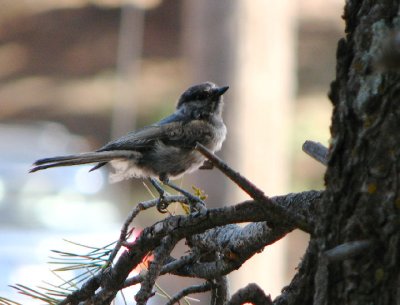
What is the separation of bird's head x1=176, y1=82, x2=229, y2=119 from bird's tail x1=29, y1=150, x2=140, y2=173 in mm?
618

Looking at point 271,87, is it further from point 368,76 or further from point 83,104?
point 83,104

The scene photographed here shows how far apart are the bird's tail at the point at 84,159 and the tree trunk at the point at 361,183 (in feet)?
4.12

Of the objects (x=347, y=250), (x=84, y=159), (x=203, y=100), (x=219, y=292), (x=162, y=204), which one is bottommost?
(x=347, y=250)

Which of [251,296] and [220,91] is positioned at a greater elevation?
[220,91]

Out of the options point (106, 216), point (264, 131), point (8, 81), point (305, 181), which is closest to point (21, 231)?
point (106, 216)

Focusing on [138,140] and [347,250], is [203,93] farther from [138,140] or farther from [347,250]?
[347,250]

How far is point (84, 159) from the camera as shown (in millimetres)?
3480

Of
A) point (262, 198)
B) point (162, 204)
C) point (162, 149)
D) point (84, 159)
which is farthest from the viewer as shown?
point (162, 149)

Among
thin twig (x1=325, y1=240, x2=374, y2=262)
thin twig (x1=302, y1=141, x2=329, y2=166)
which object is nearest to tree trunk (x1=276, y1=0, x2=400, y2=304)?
thin twig (x1=325, y1=240, x2=374, y2=262)

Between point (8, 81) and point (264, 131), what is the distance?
11201mm

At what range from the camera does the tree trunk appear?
1.59m

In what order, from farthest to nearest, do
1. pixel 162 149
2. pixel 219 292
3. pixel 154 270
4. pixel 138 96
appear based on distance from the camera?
1. pixel 138 96
2. pixel 162 149
3. pixel 219 292
4. pixel 154 270

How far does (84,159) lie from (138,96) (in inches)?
506

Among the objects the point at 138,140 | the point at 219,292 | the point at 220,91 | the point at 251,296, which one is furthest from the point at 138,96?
the point at 251,296
